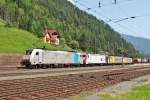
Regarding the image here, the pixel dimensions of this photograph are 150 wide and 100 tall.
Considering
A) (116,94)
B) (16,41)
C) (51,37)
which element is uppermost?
(51,37)

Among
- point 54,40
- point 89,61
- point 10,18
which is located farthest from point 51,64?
point 10,18

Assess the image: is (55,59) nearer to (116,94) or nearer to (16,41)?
(116,94)

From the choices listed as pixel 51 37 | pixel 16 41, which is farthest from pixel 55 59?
pixel 51 37

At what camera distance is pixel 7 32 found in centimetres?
12900

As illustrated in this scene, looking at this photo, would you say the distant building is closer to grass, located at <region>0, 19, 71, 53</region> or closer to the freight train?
grass, located at <region>0, 19, 71, 53</region>

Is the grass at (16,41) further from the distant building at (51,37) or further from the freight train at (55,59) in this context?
the distant building at (51,37)

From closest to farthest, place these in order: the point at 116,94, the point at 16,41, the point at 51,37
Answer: the point at 116,94 < the point at 16,41 < the point at 51,37

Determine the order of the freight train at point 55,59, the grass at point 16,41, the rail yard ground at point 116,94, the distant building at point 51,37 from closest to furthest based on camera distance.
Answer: the rail yard ground at point 116,94, the freight train at point 55,59, the grass at point 16,41, the distant building at point 51,37

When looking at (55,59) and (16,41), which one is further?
(16,41)

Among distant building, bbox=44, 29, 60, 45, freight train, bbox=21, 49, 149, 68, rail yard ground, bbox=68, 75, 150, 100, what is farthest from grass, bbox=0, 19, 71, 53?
rail yard ground, bbox=68, 75, 150, 100

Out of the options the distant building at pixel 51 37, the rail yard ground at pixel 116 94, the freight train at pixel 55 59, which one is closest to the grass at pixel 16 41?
the freight train at pixel 55 59

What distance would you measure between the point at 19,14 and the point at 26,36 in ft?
186

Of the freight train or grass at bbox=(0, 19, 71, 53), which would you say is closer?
the freight train

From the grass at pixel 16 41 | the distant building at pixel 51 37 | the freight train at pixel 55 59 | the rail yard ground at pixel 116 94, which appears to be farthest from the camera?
the distant building at pixel 51 37
